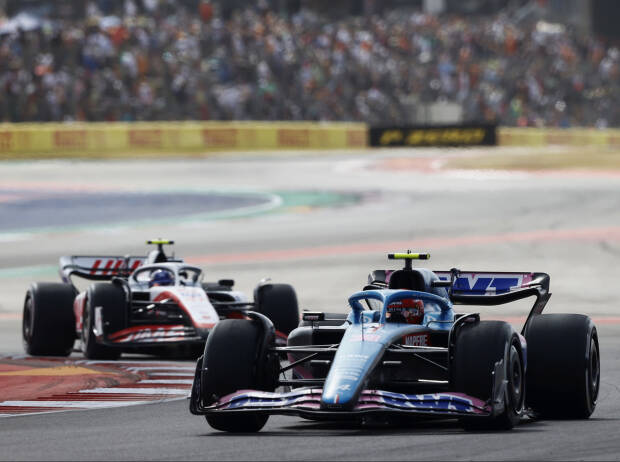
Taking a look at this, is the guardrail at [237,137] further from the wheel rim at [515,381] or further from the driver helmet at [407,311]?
the wheel rim at [515,381]

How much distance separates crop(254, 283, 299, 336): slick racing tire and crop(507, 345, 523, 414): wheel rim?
541cm

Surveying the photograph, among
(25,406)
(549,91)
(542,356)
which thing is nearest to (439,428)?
(542,356)

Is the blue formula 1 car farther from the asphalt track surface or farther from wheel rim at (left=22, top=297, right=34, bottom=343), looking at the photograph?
wheel rim at (left=22, top=297, right=34, bottom=343)

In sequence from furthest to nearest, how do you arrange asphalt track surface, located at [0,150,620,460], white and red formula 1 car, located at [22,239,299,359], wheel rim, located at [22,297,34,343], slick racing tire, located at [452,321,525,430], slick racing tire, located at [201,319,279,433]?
wheel rim, located at [22,297,34,343] < white and red formula 1 car, located at [22,239,299,359] < slick racing tire, located at [201,319,279,433] < slick racing tire, located at [452,321,525,430] < asphalt track surface, located at [0,150,620,460]

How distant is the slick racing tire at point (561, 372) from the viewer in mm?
8695

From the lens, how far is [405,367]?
341 inches

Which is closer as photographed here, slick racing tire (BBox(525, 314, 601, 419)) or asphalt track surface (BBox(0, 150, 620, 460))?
asphalt track surface (BBox(0, 150, 620, 460))

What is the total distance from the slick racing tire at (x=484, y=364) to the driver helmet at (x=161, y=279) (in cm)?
625

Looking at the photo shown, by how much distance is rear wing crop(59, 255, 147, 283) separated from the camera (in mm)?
15047

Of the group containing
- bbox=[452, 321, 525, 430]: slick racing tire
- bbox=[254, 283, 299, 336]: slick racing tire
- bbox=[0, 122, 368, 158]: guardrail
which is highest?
bbox=[0, 122, 368, 158]: guardrail

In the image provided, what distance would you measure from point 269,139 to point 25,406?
39853mm

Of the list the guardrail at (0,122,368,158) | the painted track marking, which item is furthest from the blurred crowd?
the painted track marking

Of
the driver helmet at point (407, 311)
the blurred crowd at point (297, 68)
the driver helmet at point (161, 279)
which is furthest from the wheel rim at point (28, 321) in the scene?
the blurred crowd at point (297, 68)

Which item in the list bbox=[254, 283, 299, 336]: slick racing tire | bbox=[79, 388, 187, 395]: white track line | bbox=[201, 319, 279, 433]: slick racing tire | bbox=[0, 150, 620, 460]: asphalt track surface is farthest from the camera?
bbox=[254, 283, 299, 336]: slick racing tire
